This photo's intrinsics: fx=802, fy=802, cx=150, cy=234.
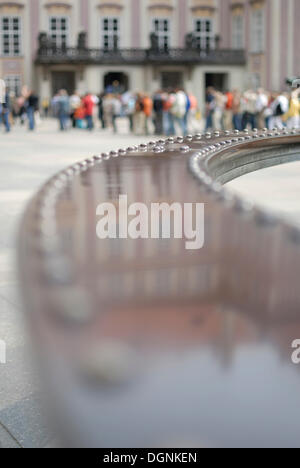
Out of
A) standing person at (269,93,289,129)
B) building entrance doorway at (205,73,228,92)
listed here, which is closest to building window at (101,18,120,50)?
building entrance doorway at (205,73,228,92)

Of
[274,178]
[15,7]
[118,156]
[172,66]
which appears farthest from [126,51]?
[118,156]

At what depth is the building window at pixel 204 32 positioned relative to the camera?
4341 cm

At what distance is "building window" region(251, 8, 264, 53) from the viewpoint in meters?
40.0

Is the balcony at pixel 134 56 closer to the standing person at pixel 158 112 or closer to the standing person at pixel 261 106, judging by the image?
the standing person at pixel 158 112

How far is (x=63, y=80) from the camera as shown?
42562 mm

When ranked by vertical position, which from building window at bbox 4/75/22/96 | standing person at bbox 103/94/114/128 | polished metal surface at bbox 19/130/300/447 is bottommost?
polished metal surface at bbox 19/130/300/447

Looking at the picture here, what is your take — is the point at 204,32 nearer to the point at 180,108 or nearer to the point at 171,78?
the point at 171,78

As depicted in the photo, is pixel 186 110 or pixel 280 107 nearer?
pixel 280 107

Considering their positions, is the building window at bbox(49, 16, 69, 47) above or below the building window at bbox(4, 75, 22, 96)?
above

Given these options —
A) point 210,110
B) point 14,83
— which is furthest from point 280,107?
point 14,83

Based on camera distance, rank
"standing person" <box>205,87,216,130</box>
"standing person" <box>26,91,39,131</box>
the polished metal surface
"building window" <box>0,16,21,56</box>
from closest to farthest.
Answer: the polished metal surface
"standing person" <box>205,87,216,130</box>
"standing person" <box>26,91,39,131</box>
"building window" <box>0,16,21,56</box>

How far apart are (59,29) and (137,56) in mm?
4368

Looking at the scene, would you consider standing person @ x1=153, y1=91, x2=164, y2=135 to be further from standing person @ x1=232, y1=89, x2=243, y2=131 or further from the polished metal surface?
the polished metal surface

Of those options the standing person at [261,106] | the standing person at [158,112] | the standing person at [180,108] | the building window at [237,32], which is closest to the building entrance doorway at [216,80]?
the building window at [237,32]
